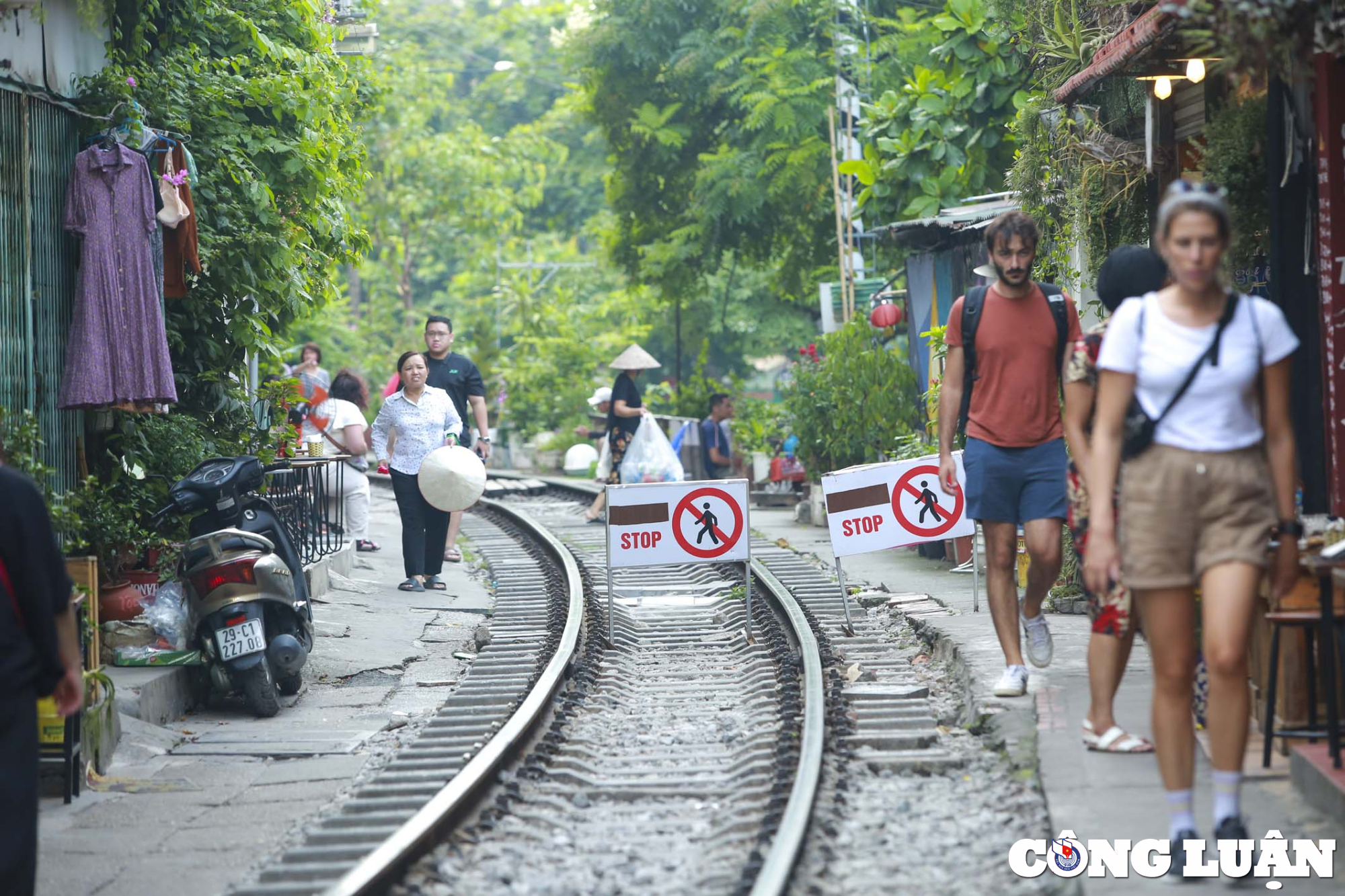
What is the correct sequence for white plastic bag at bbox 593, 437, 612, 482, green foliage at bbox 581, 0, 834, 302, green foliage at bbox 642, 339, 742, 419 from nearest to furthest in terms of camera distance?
white plastic bag at bbox 593, 437, 612, 482, green foliage at bbox 581, 0, 834, 302, green foliage at bbox 642, 339, 742, 419

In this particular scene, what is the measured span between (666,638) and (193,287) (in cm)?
394

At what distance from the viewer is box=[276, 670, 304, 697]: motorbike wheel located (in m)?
8.39

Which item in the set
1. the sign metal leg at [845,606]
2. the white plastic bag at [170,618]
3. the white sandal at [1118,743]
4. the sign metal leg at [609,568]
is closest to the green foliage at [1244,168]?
the white sandal at [1118,743]

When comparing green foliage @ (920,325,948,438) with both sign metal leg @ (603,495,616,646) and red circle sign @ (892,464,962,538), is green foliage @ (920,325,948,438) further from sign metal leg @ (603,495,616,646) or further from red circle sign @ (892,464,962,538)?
sign metal leg @ (603,495,616,646)

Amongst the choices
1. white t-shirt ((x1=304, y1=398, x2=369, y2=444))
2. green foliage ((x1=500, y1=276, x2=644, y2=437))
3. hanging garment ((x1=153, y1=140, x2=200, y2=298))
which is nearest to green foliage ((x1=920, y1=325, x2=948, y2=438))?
white t-shirt ((x1=304, y1=398, x2=369, y2=444))

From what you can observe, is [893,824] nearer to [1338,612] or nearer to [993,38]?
[1338,612]

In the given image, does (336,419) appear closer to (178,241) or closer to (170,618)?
(178,241)

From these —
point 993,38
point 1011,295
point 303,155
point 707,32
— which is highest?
point 707,32

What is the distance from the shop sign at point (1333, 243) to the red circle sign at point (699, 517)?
4.20 metres

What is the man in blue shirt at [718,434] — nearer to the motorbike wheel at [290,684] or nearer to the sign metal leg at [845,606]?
the sign metal leg at [845,606]

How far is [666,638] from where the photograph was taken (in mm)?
10328

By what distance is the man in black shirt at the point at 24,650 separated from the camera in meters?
4.19

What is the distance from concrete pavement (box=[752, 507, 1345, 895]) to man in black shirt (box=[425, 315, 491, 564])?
217 inches

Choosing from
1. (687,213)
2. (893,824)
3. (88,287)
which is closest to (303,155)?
(88,287)
